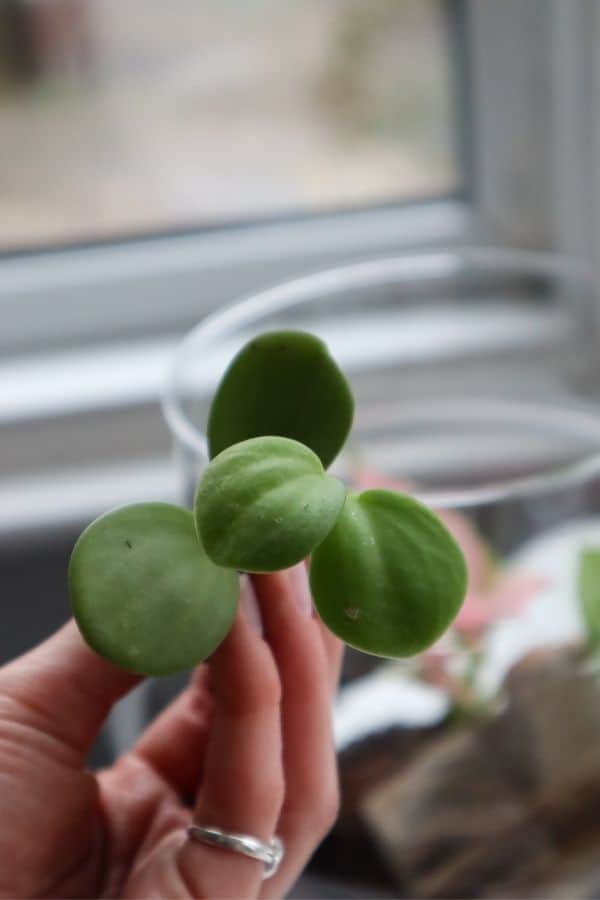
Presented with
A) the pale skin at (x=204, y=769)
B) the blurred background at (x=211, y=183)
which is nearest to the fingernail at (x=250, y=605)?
the pale skin at (x=204, y=769)

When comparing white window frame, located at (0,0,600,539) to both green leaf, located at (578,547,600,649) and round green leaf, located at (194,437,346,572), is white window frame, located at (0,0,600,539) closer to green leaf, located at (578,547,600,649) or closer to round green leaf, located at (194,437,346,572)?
green leaf, located at (578,547,600,649)

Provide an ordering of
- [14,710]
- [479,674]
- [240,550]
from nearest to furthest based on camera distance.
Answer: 1. [240,550]
2. [14,710]
3. [479,674]

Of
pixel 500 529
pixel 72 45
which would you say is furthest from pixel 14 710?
pixel 72 45

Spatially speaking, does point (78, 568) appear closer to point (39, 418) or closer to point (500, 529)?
point (500, 529)

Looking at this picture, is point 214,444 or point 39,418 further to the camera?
point 39,418

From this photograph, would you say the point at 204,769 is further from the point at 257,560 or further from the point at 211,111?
the point at 211,111
